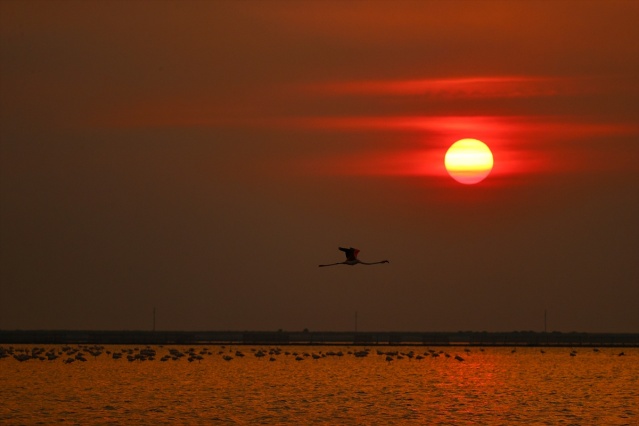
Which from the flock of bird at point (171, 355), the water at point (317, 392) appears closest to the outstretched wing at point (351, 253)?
the water at point (317, 392)

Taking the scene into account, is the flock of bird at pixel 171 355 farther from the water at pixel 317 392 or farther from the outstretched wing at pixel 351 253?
the outstretched wing at pixel 351 253

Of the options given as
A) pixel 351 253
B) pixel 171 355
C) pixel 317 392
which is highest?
pixel 351 253

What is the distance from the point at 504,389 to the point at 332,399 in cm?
1753

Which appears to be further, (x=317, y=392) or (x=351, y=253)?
(x=317, y=392)

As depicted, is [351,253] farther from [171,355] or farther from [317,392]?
[171,355]

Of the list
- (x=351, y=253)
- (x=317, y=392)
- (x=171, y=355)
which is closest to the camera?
(x=351, y=253)

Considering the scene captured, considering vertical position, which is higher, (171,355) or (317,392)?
(171,355)

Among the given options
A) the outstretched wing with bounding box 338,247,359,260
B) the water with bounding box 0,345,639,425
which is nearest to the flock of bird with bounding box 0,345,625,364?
the water with bounding box 0,345,639,425

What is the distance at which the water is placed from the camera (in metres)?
62.4

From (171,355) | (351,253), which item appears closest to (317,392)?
(351,253)

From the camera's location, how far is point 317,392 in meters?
80.2

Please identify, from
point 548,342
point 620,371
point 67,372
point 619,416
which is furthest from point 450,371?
point 548,342

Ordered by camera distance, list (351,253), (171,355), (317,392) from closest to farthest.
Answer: (351,253) → (317,392) → (171,355)

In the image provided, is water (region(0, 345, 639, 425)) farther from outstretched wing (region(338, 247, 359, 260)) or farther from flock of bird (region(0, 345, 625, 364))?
outstretched wing (region(338, 247, 359, 260))
